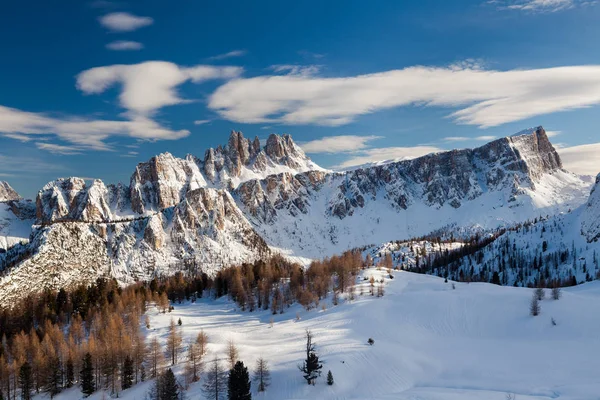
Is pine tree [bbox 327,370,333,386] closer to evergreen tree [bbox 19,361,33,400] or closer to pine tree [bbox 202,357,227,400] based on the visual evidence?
pine tree [bbox 202,357,227,400]

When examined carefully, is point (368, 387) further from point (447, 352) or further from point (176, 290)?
point (176, 290)

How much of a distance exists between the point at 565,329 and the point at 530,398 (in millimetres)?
50848

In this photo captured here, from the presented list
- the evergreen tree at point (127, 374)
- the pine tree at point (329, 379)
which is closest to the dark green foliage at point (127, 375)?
the evergreen tree at point (127, 374)

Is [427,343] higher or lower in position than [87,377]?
lower

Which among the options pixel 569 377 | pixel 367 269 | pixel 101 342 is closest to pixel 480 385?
pixel 569 377

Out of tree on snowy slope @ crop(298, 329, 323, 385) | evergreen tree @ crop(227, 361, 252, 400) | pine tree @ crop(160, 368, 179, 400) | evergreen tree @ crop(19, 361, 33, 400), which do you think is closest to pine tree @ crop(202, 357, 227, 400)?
evergreen tree @ crop(227, 361, 252, 400)

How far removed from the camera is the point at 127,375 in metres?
79.9

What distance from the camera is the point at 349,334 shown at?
95.1 m

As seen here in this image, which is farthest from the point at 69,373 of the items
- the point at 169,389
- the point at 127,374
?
the point at 169,389

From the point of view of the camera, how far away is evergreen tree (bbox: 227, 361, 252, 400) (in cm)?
6350

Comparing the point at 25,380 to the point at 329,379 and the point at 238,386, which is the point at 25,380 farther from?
the point at 329,379

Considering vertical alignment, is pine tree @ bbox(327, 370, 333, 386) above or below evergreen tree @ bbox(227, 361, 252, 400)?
below

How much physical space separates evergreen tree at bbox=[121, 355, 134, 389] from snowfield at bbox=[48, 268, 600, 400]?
193cm

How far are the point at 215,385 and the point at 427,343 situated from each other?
171 ft
